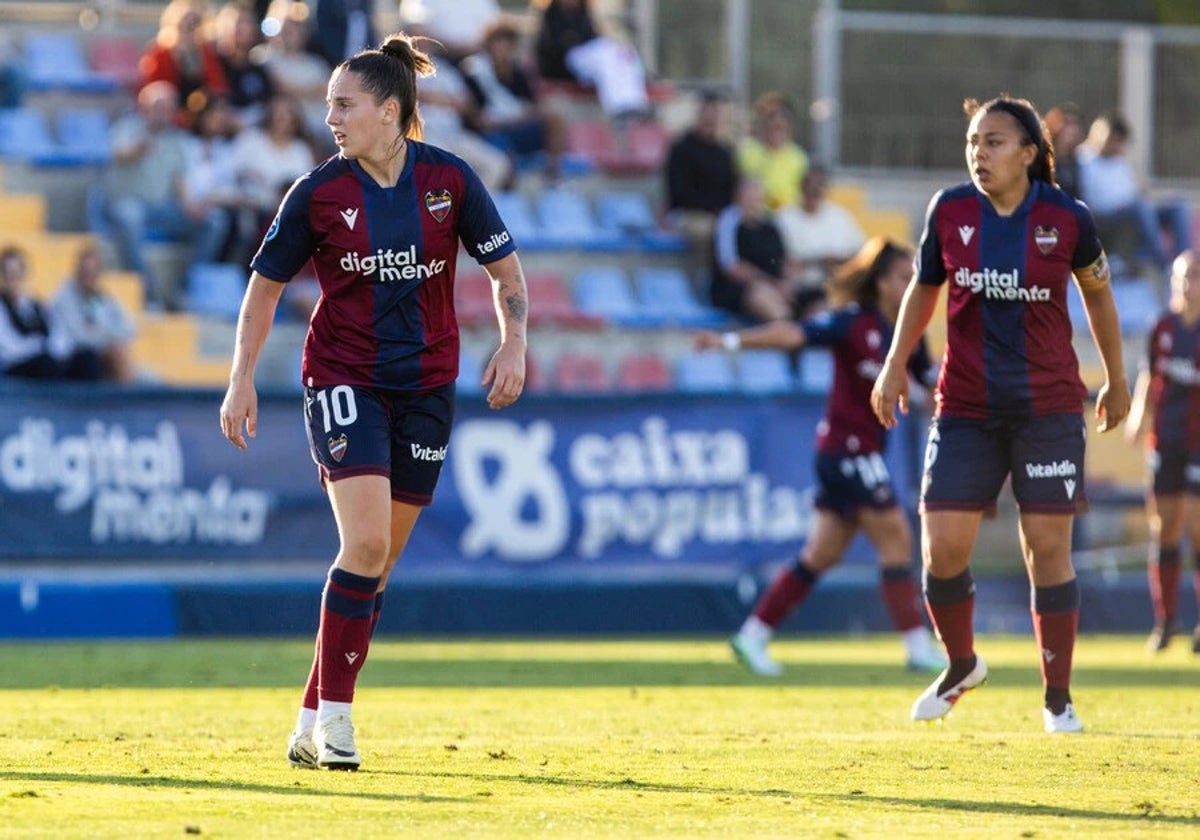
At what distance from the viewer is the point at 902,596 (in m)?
12.9

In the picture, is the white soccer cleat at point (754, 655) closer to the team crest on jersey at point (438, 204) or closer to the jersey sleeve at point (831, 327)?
the jersey sleeve at point (831, 327)

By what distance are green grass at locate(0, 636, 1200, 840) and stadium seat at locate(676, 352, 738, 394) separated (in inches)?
248

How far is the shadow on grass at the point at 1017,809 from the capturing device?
5992 mm

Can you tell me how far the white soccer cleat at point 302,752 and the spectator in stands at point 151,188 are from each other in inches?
457

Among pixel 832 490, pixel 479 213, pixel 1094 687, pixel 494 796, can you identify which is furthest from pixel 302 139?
pixel 494 796

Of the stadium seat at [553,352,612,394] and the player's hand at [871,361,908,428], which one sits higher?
the player's hand at [871,361,908,428]

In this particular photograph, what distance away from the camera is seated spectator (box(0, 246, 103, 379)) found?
1590 cm

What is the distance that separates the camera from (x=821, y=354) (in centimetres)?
1998

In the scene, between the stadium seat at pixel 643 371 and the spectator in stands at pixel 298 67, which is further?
the spectator in stands at pixel 298 67

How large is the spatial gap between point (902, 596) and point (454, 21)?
10.0 m

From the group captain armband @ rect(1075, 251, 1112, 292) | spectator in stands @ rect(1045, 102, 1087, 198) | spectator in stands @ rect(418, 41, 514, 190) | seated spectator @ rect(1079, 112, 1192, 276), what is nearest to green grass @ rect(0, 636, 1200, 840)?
captain armband @ rect(1075, 251, 1112, 292)

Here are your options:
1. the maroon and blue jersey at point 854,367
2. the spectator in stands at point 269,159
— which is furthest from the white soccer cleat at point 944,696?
the spectator in stands at point 269,159

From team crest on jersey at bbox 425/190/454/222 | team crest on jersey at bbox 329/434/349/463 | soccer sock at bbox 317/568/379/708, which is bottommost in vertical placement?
soccer sock at bbox 317/568/379/708

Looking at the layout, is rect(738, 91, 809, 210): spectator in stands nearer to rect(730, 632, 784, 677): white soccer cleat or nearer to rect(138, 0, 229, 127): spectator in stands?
rect(138, 0, 229, 127): spectator in stands
